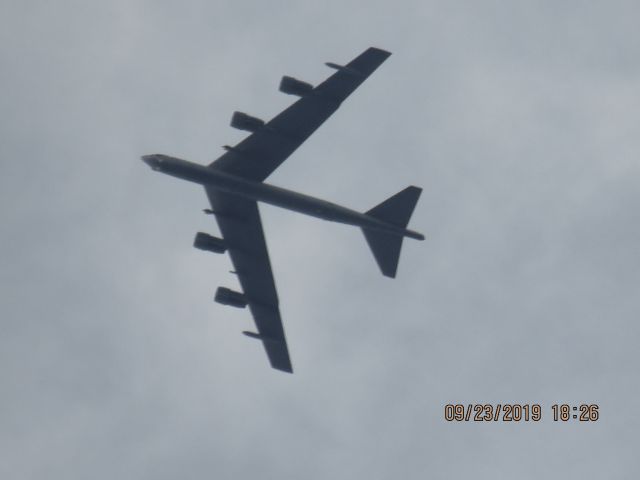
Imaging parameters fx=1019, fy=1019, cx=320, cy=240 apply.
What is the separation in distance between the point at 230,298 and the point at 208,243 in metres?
4.51

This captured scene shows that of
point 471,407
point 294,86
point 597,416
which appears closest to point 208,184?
point 294,86

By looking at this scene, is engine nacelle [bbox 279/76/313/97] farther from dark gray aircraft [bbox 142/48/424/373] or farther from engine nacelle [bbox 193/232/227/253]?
engine nacelle [bbox 193/232/227/253]

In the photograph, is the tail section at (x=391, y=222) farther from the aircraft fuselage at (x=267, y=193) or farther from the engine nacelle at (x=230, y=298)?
the engine nacelle at (x=230, y=298)

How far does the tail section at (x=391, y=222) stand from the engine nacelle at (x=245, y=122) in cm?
877

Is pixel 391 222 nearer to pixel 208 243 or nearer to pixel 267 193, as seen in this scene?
pixel 267 193

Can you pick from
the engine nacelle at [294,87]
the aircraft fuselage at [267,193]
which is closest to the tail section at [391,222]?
the aircraft fuselage at [267,193]

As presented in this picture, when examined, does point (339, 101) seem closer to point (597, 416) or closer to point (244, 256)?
point (244, 256)

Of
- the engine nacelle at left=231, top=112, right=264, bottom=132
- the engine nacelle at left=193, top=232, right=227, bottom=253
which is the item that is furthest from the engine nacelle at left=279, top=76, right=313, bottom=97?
the engine nacelle at left=193, top=232, right=227, bottom=253

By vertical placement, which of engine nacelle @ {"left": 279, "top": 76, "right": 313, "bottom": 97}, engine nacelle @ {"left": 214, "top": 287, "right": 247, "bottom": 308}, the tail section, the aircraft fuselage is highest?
engine nacelle @ {"left": 279, "top": 76, "right": 313, "bottom": 97}

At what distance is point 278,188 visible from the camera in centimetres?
6116

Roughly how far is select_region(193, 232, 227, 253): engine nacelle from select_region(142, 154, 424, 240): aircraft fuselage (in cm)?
416

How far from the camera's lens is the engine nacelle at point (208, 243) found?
63719 mm

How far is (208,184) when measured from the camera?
199 feet

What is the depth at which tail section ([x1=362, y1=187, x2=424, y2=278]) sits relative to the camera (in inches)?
2435
